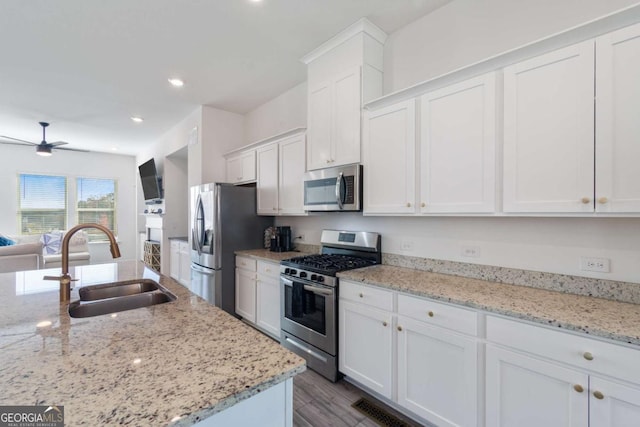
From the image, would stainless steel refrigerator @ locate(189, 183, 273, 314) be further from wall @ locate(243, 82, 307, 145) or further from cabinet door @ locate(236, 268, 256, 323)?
wall @ locate(243, 82, 307, 145)

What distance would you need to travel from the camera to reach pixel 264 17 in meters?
2.35

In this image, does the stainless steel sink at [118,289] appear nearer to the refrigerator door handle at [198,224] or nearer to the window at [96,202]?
the refrigerator door handle at [198,224]

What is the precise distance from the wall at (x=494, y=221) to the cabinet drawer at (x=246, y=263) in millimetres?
1307

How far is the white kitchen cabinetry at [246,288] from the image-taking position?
3322mm

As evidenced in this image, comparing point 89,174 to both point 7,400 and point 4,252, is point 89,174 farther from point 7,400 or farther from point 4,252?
point 7,400

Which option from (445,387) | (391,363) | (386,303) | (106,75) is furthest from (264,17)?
(445,387)

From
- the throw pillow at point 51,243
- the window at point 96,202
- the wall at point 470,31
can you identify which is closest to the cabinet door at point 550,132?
the wall at point 470,31

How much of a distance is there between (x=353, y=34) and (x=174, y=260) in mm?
4643

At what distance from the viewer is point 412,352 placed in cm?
183

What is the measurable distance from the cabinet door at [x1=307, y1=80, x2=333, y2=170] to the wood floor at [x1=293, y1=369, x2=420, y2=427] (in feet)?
6.25

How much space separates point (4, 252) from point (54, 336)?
4658mm

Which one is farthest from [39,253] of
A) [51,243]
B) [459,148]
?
[459,148]

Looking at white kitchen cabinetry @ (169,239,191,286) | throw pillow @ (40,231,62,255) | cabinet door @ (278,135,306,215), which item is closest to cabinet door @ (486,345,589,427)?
cabinet door @ (278,135,306,215)

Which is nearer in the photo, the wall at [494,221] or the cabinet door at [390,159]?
the wall at [494,221]
